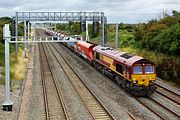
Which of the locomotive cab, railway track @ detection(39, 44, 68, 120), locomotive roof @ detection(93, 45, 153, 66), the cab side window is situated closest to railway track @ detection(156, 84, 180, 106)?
the locomotive cab

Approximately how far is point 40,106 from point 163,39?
21984 millimetres

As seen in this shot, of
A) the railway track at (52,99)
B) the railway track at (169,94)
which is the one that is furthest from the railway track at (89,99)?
the railway track at (169,94)

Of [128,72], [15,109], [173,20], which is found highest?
[173,20]

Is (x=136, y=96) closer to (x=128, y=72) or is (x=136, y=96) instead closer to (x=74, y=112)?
(x=128, y=72)

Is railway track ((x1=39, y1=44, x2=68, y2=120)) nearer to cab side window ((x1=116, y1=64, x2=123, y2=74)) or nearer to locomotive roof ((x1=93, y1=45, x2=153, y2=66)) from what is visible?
cab side window ((x1=116, y1=64, x2=123, y2=74))

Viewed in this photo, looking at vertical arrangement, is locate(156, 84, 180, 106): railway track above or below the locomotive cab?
below

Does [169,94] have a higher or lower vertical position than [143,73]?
lower

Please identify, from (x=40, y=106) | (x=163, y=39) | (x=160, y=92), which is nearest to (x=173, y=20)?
(x=163, y=39)

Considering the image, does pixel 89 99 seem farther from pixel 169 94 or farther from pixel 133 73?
pixel 169 94

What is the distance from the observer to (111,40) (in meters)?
75.1

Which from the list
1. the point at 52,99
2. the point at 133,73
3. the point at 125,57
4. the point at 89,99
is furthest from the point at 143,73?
the point at 52,99

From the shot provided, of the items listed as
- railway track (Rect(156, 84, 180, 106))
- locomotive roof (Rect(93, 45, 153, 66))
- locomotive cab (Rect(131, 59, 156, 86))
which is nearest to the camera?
railway track (Rect(156, 84, 180, 106))

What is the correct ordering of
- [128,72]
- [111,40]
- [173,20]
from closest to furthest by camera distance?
1. [128,72]
2. [173,20]
3. [111,40]

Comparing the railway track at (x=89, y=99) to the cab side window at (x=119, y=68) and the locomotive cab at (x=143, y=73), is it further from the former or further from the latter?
the locomotive cab at (x=143, y=73)
